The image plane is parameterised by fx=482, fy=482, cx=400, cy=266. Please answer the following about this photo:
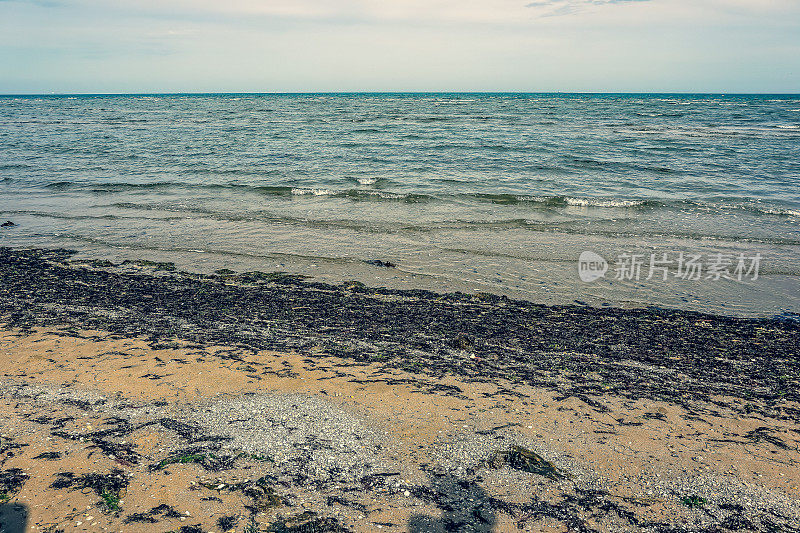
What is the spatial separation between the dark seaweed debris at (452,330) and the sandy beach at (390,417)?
0.04 meters

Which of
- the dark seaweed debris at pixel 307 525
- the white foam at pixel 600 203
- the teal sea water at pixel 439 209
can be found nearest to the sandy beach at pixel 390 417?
the dark seaweed debris at pixel 307 525

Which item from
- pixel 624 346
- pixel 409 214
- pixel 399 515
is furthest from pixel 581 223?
pixel 399 515

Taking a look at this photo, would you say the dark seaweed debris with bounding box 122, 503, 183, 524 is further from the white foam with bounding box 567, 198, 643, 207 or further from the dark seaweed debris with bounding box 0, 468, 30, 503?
the white foam with bounding box 567, 198, 643, 207

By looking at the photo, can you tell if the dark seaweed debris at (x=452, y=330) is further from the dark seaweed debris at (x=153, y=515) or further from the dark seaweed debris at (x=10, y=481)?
the dark seaweed debris at (x=153, y=515)

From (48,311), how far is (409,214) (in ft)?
31.7

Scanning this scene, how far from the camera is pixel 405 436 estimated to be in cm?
468

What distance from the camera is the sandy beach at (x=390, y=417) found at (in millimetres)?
3766

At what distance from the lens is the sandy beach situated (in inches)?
148

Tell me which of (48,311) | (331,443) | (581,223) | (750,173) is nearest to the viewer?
(331,443)

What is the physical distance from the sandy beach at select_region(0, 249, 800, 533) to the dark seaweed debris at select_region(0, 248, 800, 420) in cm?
4

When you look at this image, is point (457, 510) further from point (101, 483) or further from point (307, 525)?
point (101, 483)

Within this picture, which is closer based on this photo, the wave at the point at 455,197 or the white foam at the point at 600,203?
the wave at the point at 455,197

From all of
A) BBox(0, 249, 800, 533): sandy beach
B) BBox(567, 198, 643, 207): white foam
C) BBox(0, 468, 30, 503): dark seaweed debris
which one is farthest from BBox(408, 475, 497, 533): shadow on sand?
BBox(567, 198, 643, 207): white foam

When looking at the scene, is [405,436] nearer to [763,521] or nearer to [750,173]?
[763,521]
